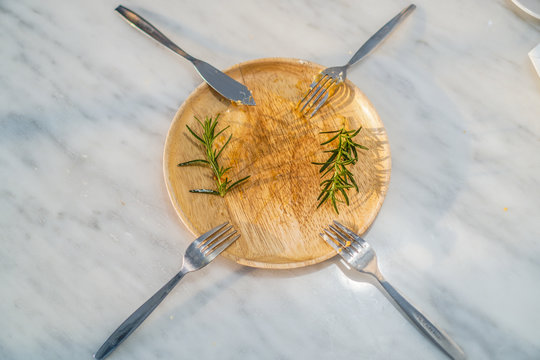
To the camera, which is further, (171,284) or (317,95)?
(317,95)

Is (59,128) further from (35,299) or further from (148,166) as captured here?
(35,299)

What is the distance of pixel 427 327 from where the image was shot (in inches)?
37.1

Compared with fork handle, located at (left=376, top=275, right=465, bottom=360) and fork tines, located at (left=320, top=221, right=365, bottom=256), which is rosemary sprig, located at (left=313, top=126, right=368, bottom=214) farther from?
fork handle, located at (left=376, top=275, right=465, bottom=360)

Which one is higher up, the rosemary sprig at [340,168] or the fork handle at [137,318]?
the rosemary sprig at [340,168]

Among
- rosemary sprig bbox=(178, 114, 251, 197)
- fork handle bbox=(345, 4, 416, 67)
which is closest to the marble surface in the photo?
fork handle bbox=(345, 4, 416, 67)

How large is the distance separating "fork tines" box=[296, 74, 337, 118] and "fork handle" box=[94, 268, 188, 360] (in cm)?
50

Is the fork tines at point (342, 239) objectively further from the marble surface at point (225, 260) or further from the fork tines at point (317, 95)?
the fork tines at point (317, 95)

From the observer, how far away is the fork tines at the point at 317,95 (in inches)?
40.1

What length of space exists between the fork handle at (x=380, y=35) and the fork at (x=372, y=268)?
46cm

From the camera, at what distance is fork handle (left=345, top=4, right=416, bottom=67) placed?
1.09 metres

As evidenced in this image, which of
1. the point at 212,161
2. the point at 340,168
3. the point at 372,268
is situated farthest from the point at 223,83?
the point at 372,268

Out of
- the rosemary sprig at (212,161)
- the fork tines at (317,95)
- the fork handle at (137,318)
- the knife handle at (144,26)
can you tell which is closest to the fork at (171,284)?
the fork handle at (137,318)

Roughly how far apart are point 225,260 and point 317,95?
48 cm

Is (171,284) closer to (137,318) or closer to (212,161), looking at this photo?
(137,318)
